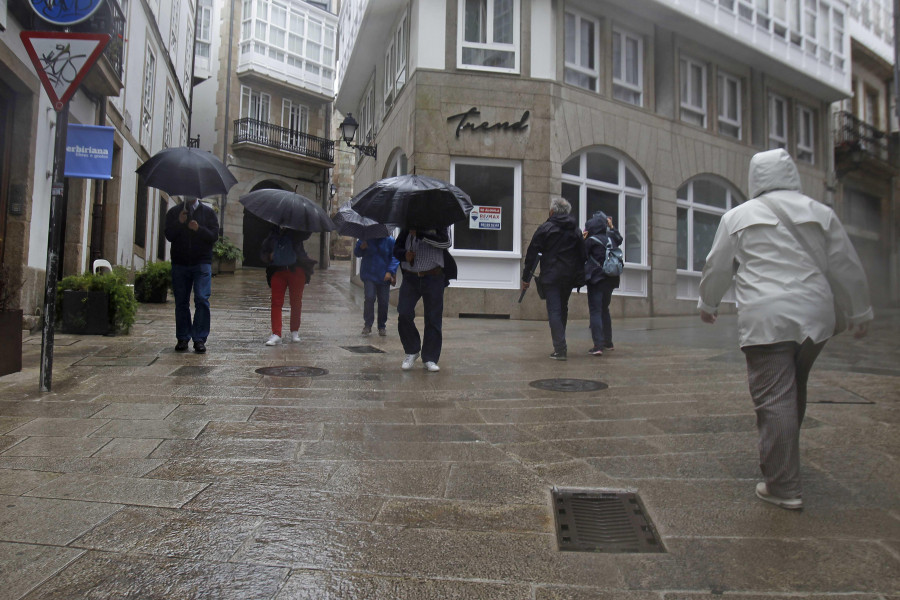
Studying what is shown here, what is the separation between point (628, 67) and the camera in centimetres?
1739

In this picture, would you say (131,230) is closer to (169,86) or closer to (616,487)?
(169,86)

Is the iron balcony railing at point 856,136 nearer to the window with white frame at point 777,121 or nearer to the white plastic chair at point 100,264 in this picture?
the window with white frame at point 777,121

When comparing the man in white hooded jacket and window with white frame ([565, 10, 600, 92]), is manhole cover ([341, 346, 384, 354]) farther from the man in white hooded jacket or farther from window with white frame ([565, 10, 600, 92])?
window with white frame ([565, 10, 600, 92])

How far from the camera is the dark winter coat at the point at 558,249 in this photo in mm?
8094

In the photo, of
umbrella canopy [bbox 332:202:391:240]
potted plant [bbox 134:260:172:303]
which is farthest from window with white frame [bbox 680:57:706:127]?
potted plant [bbox 134:260:172:303]

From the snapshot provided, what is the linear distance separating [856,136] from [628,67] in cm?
1336

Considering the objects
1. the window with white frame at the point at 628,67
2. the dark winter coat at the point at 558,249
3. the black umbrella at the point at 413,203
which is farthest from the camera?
the window with white frame at the point at 628,67

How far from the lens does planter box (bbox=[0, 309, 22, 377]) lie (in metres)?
5.69

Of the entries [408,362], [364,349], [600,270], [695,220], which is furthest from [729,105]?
[408,362]

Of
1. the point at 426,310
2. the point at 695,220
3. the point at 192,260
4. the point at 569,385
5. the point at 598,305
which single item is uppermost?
the point at 695,220

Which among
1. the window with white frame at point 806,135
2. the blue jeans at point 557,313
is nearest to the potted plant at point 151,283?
the blue jeans at point 557,313

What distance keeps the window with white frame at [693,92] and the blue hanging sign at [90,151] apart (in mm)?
14245

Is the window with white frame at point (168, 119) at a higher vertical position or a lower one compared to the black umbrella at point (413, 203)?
higher

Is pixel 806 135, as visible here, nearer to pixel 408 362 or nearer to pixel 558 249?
pixel 558 249
